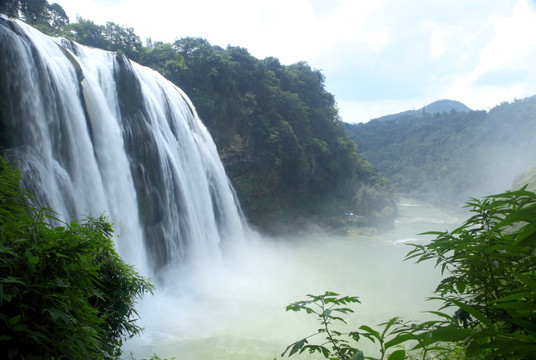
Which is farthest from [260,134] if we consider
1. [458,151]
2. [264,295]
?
[458,151]

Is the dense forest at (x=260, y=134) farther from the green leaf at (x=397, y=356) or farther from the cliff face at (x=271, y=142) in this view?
the green leaf at (x=397, y=356)

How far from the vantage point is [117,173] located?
927cm

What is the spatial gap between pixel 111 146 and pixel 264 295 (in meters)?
6.85

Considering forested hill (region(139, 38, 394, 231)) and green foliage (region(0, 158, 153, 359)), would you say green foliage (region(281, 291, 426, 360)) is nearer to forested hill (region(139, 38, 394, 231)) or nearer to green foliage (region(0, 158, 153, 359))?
green foliage (region(0, 158, 153, 359))

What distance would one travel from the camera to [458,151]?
49.9 metres

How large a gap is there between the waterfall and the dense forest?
6709 millimetres

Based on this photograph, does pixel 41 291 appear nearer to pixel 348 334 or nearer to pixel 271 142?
pixel 348 334

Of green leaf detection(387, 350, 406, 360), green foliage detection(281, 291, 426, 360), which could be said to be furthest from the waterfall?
green leaf detection(387, 350, 406, 360)

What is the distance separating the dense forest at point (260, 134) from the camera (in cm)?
2103

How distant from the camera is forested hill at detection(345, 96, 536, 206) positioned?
42869mm

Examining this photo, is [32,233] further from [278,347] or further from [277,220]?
[277,220]

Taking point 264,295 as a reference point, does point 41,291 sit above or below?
above

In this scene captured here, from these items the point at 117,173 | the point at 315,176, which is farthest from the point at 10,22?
the point at 315,176

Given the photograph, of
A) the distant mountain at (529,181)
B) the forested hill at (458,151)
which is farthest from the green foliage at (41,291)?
the forested hill at (458,151)
